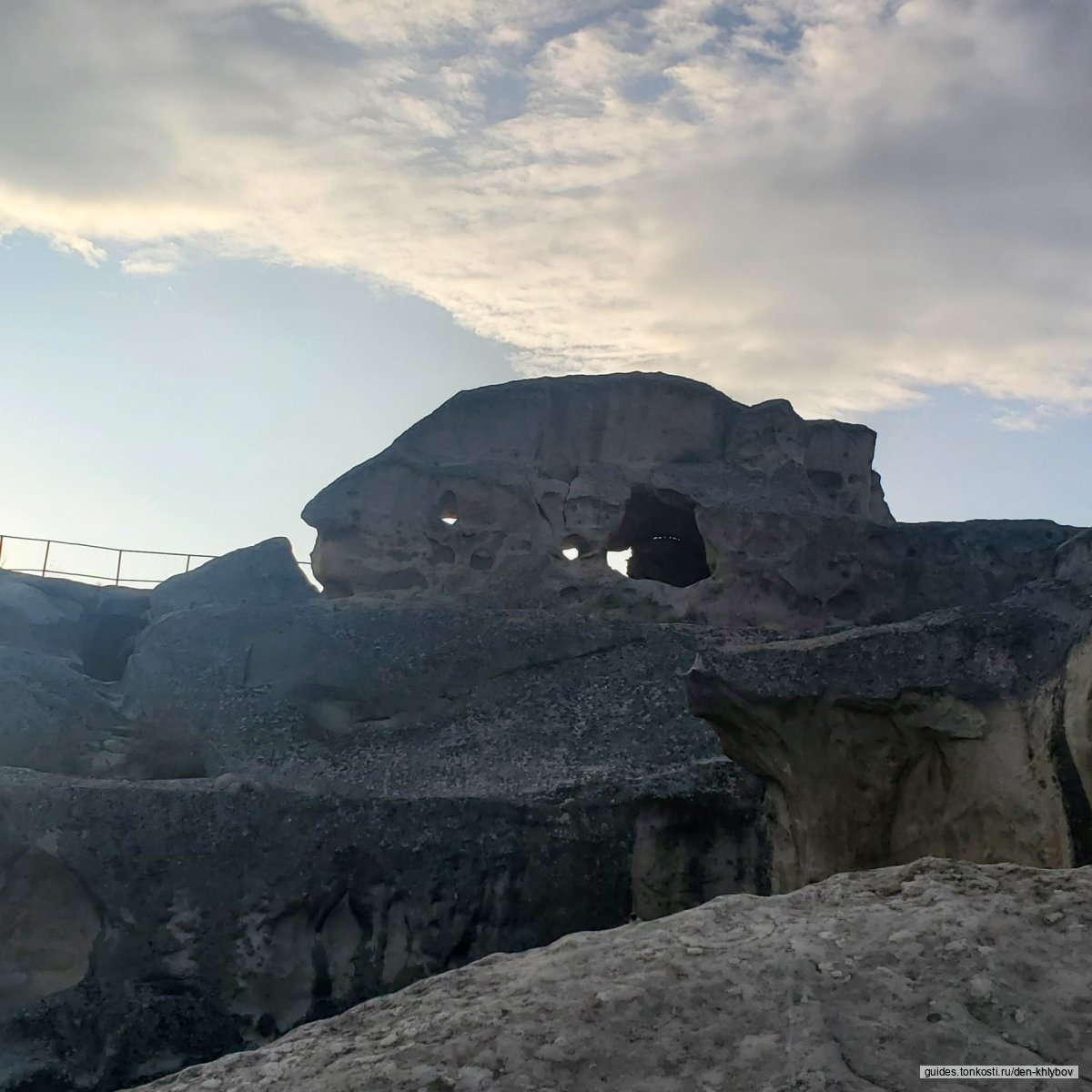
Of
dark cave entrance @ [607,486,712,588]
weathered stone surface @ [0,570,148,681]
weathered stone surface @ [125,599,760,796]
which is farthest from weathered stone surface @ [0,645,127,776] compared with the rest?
dark cave entrance @ [607,486,712,588]

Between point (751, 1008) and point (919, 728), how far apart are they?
331cm

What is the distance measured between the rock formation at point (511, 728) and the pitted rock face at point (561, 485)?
38 millimetres

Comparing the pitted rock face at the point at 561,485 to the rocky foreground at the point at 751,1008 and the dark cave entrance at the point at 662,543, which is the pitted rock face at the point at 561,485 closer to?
the dark cave entrance at the point at 662,543

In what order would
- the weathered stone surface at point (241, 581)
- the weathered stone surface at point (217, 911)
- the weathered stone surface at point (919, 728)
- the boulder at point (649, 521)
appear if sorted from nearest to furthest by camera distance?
the weathered stone surface at point (919, 728) < the weathered stone surface at point (217, 911) < the boulder at point (649, 521) < the weathered stone surface at point (241, 581)

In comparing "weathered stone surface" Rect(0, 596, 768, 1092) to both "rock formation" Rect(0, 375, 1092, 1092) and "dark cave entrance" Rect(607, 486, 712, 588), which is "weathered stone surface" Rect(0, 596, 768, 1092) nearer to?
"rock formation" Rect(0, 375, 1092, 1092)

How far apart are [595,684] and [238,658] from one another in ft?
10.5

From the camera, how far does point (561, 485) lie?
13.6 meters

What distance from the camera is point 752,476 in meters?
13.7

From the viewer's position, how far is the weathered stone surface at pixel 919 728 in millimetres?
4840

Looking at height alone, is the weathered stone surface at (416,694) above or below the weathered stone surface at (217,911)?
above

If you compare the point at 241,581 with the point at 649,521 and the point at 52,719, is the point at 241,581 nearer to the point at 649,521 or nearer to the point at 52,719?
the point at 52,719

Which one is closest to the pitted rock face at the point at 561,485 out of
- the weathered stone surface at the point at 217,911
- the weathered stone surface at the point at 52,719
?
the weathered stone surface at the point at 52,719

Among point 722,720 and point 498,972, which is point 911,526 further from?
point 498,972

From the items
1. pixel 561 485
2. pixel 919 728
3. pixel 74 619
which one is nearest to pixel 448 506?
pixel 561 485
